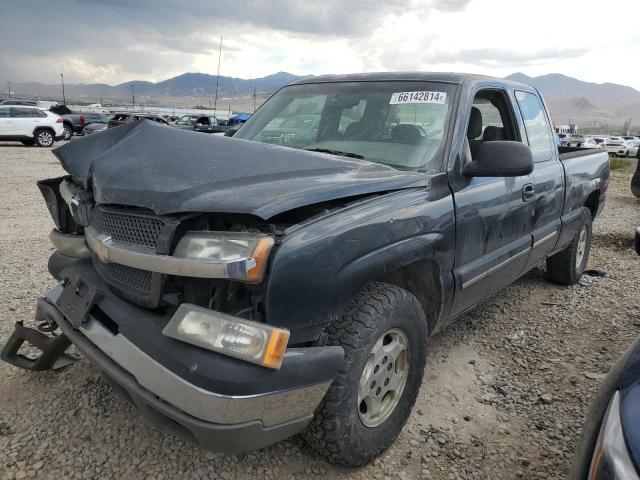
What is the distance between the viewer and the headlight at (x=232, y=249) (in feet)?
5.63

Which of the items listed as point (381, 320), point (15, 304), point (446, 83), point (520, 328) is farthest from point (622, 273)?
point (15, 304)

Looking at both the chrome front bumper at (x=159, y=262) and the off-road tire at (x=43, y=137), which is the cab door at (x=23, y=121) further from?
the chrome front bumper at (x=159, y=262)

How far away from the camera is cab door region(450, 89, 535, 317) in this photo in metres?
2.83

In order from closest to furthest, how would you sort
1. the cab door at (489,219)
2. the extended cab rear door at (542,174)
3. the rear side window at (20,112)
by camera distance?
the cab door at (489,219), the extended cab rear door at (542,174), the rear side window at (20,112)

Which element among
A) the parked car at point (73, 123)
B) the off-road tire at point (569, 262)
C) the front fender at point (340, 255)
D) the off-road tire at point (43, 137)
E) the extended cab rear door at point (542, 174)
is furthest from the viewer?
the parked car at point (73, 123)

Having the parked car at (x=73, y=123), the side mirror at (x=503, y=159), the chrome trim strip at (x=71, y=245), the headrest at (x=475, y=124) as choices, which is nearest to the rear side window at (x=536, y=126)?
the headrest at (x=475, y=124)

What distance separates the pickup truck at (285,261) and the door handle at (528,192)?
183 mm

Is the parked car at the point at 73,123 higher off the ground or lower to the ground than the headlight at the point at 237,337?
lower

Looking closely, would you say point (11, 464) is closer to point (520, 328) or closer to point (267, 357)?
point (267, 357)

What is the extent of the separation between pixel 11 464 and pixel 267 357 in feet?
4.78

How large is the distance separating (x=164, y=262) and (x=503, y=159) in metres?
1.82

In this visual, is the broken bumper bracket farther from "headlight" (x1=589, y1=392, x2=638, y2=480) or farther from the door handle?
the door handle

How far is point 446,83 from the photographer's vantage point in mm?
3088

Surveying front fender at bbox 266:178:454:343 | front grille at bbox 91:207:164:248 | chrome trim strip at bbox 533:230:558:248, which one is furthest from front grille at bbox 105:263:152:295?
chrome trim strip at bbox 533:230:558:248
